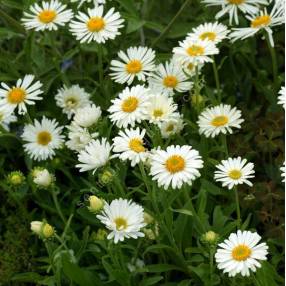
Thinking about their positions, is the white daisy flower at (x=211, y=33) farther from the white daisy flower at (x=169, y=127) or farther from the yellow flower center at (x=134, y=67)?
the white daisy flower at (x=169, y=127)

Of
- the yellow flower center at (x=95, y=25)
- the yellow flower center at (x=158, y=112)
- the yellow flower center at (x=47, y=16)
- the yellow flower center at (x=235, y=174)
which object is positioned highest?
the yellow flower center at (x=47, y=16)

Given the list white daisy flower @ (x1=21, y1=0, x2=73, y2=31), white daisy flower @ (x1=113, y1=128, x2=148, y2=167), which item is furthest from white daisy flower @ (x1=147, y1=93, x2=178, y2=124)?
white daisy flower @ (x1=21, y1=0, x2=73, y2=31)

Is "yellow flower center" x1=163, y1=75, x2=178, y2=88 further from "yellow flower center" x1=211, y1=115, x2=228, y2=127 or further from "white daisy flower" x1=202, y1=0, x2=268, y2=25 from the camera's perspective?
"white daisy flower" x1=202, y1=0, x2=268, y2=25

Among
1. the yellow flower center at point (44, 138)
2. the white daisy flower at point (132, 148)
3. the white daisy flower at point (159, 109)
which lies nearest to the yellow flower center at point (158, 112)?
the white daisy flower at point (159, 109)

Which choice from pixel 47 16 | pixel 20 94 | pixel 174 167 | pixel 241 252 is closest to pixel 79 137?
pixel 20 94

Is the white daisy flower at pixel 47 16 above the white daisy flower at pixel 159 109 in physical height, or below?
above

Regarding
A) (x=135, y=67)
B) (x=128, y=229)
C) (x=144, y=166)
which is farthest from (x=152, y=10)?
(x=128, y=229)
